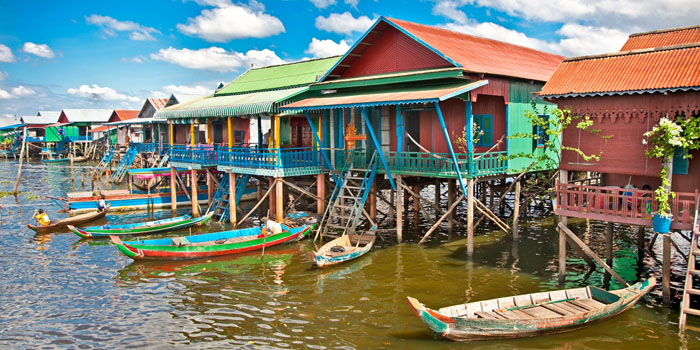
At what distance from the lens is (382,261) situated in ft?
65.1

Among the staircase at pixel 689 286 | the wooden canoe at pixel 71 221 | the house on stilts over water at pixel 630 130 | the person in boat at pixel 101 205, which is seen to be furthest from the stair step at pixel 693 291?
the person in boat at pixel 101 205

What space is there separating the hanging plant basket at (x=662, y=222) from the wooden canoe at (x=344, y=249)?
31.6ft

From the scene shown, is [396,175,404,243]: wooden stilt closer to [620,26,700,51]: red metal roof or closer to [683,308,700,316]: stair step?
[683,308,700,316]: stair step

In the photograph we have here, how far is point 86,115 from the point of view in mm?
71438

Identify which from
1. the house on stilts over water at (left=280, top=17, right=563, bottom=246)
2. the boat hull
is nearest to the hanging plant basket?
the house on stilts over water at (left=280, top=17, right=563, bottom=246)

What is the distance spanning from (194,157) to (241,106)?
16.5 feet

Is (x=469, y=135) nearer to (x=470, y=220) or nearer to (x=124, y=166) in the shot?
(x=470, y=220)

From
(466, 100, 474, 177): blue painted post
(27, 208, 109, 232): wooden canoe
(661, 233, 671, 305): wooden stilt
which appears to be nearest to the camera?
(661, 233, 671, 305): wooden stilt

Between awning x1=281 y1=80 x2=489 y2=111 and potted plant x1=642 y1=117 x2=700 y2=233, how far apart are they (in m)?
6.24

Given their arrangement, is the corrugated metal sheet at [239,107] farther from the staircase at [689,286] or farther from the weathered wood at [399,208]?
the staircase at [689,286]

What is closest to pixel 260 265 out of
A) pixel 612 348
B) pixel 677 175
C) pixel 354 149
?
pixel 354 149

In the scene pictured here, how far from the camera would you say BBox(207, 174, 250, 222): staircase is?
1074 inches

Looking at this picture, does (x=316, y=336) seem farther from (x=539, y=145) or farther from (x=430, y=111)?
(x=539, y=145)

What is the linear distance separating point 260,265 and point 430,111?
9.16 metres
